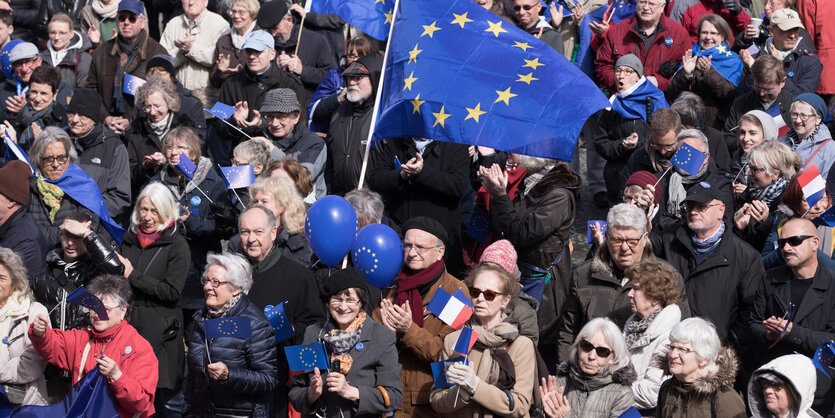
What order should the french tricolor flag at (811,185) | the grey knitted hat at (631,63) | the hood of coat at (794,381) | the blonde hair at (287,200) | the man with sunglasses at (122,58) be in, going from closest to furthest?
the hood of coat at (794,381) → the french tricolor flag at (811,185) → the blonde hair at (287,200) → the grey knitted hat at (631,63) → the man with sunglasses at (122,58)

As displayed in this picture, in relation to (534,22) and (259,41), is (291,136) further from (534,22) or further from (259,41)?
(534,22)

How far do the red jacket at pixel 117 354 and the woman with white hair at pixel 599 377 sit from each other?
2.42m

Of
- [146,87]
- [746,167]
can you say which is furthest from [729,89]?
[146,87]

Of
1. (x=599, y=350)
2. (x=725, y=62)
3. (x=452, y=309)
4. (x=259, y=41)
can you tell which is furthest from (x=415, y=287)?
(x=725, y=62)

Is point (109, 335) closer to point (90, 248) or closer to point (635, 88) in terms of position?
point (90, 248)

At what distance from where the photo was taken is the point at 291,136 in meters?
10.0

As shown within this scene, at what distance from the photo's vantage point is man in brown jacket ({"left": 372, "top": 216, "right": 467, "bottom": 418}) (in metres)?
6.95

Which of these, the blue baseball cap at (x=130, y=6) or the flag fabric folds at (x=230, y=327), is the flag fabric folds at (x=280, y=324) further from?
the blue baseball cap at (x=130, y=6)

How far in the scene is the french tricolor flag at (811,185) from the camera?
822 cm

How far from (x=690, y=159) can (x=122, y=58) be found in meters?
5.84

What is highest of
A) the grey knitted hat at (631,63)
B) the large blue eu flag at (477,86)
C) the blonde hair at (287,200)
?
the large blue eu flag at (477,86)

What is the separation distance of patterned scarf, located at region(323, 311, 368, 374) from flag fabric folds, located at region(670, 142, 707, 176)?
316 cm

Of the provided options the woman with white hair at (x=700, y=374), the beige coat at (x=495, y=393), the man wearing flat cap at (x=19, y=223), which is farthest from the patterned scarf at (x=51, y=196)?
the woman with white hair at (x=700, y=374)

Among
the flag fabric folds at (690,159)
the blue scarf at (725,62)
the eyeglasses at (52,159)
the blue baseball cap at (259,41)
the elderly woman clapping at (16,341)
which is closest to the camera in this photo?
the elderly woman clapping at (16,341)
